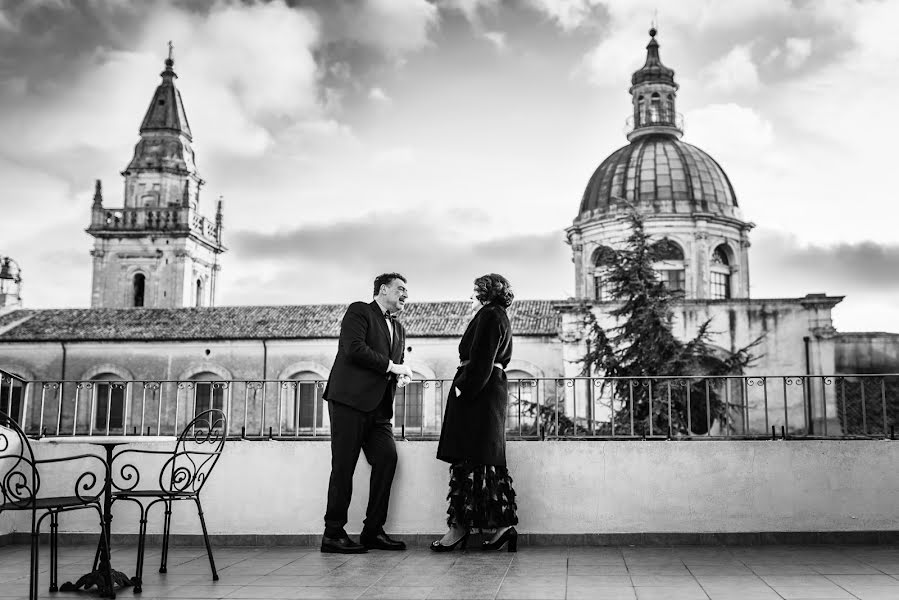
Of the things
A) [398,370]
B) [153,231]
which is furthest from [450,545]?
[153,231]

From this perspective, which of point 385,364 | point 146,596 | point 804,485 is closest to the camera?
point 146,596

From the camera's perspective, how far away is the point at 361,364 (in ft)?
24.1

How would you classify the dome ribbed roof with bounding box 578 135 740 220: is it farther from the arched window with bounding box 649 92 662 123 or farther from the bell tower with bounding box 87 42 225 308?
the bell tower with bounding box 87 42 225 308

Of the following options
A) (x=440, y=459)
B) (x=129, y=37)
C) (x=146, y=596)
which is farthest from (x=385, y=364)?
(x=129, y=37)

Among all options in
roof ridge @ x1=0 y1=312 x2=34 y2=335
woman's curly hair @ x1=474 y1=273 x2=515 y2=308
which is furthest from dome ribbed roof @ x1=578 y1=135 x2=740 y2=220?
woman's curly hair @ x1=474 y1=273 x2=515 y2=308

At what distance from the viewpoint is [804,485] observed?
26.0 feet

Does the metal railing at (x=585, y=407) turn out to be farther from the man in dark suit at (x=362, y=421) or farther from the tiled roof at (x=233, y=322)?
the tiled roof at (x=233, y=322)

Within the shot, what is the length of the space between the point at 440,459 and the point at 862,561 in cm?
325

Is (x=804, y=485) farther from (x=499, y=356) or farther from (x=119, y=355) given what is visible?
(x=119, y=355)

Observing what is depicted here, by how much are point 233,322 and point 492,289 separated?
2689 cm

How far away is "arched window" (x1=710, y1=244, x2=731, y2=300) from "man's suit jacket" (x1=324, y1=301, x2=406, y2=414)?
25458 mm

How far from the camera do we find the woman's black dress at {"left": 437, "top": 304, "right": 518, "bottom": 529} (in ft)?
23.9

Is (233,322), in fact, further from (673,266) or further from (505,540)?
(505,540)

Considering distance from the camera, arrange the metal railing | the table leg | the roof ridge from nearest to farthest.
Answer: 1. the table leg
2. the metal railing
3. the roof ridge
